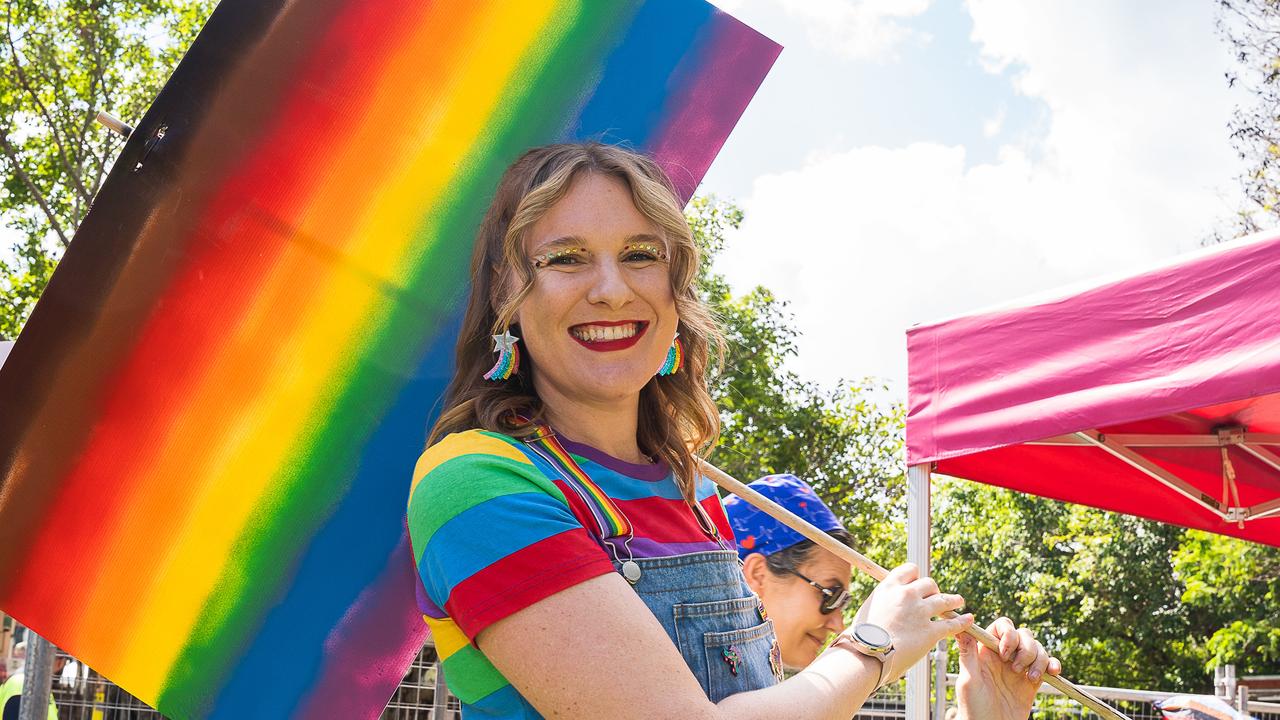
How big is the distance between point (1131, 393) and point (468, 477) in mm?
2649

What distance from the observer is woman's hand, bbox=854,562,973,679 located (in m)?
1.45

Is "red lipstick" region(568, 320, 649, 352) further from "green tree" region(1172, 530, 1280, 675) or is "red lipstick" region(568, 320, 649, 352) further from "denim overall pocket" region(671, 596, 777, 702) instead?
"green tree" region(1172, 530, 1280, 675)

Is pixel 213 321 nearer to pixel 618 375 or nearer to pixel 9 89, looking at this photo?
pixel 618 375

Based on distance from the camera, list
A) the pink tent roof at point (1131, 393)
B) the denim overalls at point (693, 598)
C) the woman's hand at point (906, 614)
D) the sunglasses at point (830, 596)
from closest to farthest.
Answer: the denim overalls at point (693, 598) < the woman's hand at point (906, 614) < the sunglasses at point (830, 596) < the pink tent roof at point (1131, 393)

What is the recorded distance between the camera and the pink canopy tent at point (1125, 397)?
3193 mm

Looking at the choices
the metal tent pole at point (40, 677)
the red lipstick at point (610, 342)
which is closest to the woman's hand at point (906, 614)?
the red lipstick at point (610, 342)

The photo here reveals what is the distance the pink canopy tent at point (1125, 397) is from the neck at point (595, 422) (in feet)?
7.26

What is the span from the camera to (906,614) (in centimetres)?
149

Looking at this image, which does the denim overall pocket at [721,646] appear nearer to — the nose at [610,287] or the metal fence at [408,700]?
the nose at [610,287]

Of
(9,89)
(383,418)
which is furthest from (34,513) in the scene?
(9,89)

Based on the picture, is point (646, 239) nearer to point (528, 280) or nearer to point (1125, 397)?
point (528, 280)

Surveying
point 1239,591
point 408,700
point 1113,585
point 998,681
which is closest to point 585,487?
point 998,681

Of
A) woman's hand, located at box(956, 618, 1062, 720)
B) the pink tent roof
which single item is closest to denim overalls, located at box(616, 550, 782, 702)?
woman's hand, located at box(956, 618, 1062, 720)

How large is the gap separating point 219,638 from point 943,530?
949 inches
